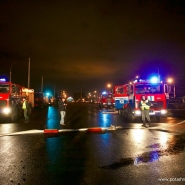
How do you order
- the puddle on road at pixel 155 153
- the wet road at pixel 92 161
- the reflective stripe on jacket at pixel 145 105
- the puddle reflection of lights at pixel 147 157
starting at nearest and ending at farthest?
the wet road at pixel 92 161 < the puddle on road at pixel 155 153 < the puddle reflection of lights at pixel 147 157 < the reflective stripe on jacket at pixel 145 105

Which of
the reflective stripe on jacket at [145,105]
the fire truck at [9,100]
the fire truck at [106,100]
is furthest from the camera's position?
the fire truck at [106,100]

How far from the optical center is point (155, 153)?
7.60 meters

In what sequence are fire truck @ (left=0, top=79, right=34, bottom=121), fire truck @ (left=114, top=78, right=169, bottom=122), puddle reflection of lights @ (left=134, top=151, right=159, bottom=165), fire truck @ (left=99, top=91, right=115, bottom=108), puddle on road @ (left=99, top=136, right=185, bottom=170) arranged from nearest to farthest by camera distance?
puddle on road @ (left=99, top=136, right=185, bottom=170)
puddle reflection of lights @ (left=134, top=151, right=159, bottom=165)
fire truck @ (left=114, top=78, right=169, bottom=122)
fire truck @ (left=0, top=79, right=34, bottom=121)
fire truck @ (left=99, top=91, right=115, bottom=108)

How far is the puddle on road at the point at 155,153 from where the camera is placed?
645 cm

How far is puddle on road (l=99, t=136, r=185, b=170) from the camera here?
6.45 meters

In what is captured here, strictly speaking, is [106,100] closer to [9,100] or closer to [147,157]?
[9,100]

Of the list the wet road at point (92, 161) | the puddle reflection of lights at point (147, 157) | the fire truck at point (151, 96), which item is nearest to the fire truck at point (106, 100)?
the fire truck at point (151, 96)

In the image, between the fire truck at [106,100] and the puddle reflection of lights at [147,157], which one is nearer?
the puddle reflection of lights at [147,157]

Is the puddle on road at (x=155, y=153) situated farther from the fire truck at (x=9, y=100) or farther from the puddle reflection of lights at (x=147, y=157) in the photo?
the fire truck at (x=9, y=100)

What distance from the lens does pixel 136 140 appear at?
992cm

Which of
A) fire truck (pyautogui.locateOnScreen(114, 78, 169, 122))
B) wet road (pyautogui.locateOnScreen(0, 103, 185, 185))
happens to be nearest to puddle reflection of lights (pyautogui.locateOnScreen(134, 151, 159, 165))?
wet road (pyautogui.locateOnScreen(0, 103, 185, 185))

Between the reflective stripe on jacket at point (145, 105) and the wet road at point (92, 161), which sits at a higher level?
the reflective stripe on jacket at point (145, 105)

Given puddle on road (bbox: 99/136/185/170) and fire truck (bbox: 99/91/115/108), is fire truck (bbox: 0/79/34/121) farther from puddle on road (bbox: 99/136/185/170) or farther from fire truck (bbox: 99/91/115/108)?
fire truck (bbox: 99/91/115/108)

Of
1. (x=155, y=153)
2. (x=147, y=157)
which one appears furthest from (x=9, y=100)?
(x=147, y=157)
